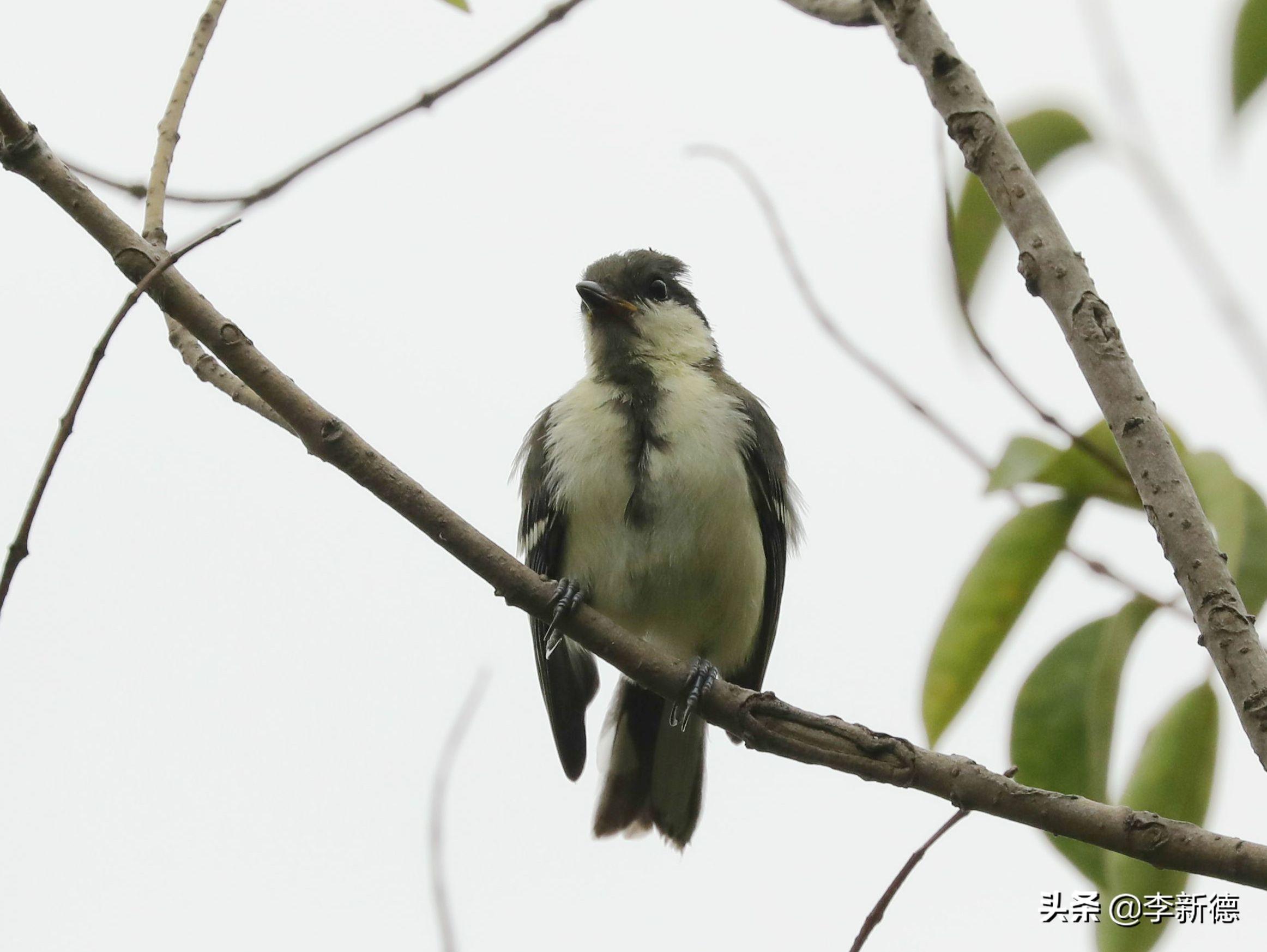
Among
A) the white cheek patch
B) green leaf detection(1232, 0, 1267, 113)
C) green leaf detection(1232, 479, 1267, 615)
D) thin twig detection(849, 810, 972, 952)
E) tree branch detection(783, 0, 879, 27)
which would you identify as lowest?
thin twig detection(849, 810, 972, 952)

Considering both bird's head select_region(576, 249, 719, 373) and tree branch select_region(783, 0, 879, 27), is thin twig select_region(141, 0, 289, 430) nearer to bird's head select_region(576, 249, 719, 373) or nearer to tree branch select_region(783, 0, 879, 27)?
tree branch select_region(783, 0, 879, 27)

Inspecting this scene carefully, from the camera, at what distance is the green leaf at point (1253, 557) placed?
2428 mm

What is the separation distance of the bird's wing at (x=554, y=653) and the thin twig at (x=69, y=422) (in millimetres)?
2114

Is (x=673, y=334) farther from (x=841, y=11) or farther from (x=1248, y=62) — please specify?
(x=1248, y=62)

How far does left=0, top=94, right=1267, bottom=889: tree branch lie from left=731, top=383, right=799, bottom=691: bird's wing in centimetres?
178

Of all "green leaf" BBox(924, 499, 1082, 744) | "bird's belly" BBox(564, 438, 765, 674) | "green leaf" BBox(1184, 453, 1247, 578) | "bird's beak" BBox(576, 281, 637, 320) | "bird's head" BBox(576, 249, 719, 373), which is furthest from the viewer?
"bird's beak" BBox(576, 281, 637, 320)

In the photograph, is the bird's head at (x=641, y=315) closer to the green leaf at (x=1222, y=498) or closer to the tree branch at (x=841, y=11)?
the tree branch at (x=841, y=11)

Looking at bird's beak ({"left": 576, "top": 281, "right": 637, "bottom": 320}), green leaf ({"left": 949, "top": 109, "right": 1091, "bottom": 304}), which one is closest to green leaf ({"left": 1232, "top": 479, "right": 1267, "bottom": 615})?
green leaf ({"left": 949, "top": 109, "right": 1091, "bottom": 304})

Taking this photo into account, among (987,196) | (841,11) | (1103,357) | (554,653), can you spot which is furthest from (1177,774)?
(554,653)

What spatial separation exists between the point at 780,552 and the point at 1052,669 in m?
1.98

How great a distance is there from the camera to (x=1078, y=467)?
2.61 m

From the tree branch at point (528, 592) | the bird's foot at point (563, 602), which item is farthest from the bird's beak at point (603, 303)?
the tree branch at point (528, 592)

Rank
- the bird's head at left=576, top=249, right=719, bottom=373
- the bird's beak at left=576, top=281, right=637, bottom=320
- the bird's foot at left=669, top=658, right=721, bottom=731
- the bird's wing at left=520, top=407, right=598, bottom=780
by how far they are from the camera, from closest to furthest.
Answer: the bird's foot at left=669, top=658, right=721, bottom=731 < the bird's wing at left=520, top=407, right=598, bottom=780 < the bird's head at left=576, top=249, right=719, bottom=373 < the bird's beak at left=576, top=281, right=637, bottom=320

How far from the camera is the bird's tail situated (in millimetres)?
4488
